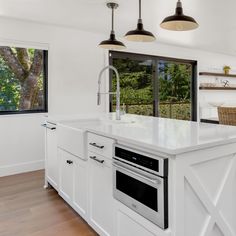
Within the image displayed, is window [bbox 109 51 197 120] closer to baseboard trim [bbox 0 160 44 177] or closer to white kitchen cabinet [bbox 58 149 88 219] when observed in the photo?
baseboard trim [bbox 0 160 44 177]

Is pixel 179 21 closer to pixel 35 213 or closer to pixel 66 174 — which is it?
pixel 66 174

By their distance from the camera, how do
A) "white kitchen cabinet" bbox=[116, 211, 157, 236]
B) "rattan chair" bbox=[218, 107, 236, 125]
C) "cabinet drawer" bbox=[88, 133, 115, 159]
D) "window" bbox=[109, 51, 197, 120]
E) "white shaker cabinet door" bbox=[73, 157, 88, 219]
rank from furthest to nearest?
1. "window" bbox=[109, 51, 197, 120]
2. "rattan chair" bbox=[218, 107, 236, 125]
3. "white shaker cabinet door" bbox=[73, 157, 88, 219]
4. "cabinet drawer" bbox=[88, 133, 115, 159]
5. "white kitchen cabinet" bbox=[116, 211, 157, 236]

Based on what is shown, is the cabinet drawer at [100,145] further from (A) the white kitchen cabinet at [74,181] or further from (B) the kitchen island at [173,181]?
(A) the white kitchen cabinet at [74,181]

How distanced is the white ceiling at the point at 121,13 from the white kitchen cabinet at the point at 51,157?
1.50 m

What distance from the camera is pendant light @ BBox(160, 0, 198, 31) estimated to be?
1.88 meters

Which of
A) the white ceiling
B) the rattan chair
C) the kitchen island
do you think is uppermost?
the white ceiling

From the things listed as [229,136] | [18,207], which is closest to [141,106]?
[18,207]

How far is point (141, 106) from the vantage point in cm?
505

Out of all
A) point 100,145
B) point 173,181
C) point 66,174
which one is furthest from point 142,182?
point 66,174

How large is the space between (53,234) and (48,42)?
9.35 feet

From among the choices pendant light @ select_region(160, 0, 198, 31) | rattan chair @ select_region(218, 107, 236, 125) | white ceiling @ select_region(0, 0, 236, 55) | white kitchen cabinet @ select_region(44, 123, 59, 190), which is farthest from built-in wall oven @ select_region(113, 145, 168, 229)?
rattan chair @ select_region(218, 107, 236, 125)

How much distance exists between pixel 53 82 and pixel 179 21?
252cm

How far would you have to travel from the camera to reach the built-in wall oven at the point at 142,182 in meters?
1.28

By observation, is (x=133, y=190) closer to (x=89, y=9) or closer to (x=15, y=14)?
(x=89, y=9)
